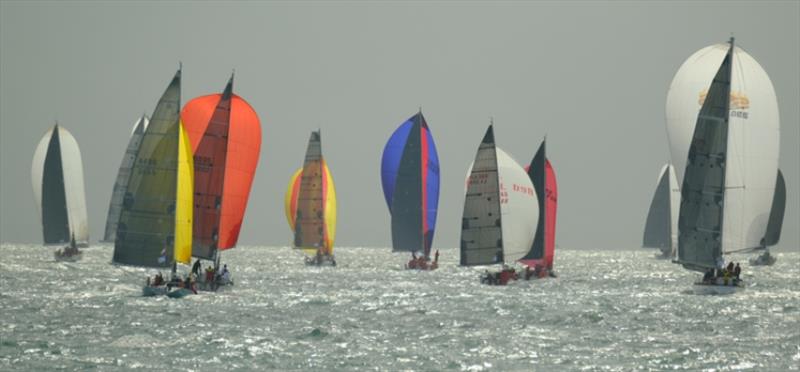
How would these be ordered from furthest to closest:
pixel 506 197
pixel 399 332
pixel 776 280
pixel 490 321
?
pixel 776 280 < pixel 506 197 < pixel 490 321 < pixel 399 332

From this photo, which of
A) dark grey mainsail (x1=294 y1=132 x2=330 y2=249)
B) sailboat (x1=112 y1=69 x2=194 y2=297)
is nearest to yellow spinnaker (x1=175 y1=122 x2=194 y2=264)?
sailboat (x1=112 y1=69 x2=194 y2=297)

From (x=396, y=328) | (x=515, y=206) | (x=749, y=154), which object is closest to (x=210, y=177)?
(x=515, y=206)

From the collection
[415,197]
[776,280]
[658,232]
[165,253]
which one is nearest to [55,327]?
[165,253]

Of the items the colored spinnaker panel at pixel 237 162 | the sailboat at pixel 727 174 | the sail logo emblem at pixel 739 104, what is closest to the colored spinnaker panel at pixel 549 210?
the sailboat at pixel 727 174

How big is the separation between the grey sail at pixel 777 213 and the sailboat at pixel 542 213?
29643mm

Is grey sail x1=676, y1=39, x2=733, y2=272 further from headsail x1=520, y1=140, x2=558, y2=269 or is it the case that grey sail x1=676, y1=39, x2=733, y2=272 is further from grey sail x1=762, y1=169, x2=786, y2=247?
grey sail x1=762, y1=169, x2=786, y2=247

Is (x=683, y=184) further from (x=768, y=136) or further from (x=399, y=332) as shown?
(x=399, y=332)

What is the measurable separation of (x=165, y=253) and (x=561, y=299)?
17.0 metres

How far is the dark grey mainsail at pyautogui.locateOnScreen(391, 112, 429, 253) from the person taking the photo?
305ft

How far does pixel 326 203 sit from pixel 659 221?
55.7 m

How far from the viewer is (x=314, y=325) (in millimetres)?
48656

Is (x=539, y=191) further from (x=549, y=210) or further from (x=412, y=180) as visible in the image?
(x=412, y=180)

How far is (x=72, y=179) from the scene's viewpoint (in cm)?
10756

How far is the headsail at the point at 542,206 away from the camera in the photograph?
251 ft
